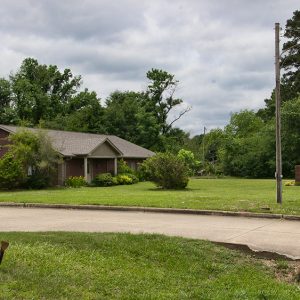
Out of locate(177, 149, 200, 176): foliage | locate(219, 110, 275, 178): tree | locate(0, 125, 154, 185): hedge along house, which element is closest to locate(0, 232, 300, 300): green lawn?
locate(0, 125, 154, 185): hedge along house

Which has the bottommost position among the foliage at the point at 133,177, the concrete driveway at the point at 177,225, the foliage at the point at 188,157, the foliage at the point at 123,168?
the concrete driveway at the point at 177,225

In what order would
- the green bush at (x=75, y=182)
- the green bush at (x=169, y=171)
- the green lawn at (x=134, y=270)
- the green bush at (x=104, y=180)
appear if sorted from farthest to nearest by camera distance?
the green bush at (x=104, y=180), the green bush at (x=75, y=182), the green bush at (x=169, y=171), the green lawn at (x=134, y=270)

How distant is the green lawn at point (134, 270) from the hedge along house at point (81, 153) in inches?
1079

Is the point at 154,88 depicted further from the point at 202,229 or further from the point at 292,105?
the point at 202,229

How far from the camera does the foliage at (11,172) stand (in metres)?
33.5

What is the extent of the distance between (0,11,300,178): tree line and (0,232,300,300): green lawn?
45.6 meters

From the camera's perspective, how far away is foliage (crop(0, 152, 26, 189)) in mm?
33469

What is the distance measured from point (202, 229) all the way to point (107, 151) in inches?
1205

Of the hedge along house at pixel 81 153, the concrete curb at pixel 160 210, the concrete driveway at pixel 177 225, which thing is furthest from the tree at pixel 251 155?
the concrete driveway at pixel 177 225

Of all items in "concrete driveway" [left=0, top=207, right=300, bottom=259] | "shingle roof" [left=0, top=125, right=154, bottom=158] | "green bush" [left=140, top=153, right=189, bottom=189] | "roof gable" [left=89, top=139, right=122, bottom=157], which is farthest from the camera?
"roof gable" [left=89, top=139, right=122, bottom=157]

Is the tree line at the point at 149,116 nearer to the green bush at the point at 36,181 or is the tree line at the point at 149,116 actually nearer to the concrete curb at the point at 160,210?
the green bush at the point at 36,181

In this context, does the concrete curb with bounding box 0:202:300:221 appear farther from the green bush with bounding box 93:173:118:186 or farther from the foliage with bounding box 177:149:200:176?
the foliage with bounding box 177:149:200:176

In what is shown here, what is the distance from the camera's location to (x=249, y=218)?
15.7m

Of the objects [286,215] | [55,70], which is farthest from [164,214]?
[55,70]
